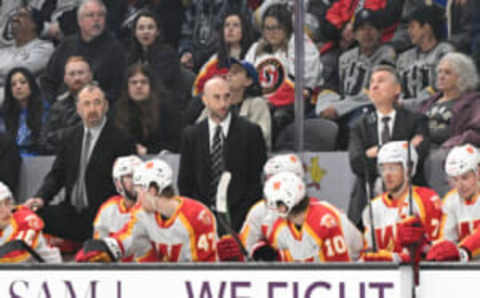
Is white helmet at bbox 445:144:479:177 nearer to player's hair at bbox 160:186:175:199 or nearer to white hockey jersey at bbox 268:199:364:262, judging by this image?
white hockey jersey at bbox 268:199:364:262

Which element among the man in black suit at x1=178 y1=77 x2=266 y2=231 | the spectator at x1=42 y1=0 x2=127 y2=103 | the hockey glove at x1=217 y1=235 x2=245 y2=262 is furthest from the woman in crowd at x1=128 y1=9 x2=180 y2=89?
the hockey glove at x1=217 y1=235 x2=245 y2=262

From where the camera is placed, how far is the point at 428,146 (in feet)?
23.4

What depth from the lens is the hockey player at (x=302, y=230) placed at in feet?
21.6

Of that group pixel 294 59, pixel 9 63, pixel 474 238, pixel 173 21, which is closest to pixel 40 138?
pixel 9 63

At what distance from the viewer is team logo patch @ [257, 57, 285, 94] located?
25.5 ft

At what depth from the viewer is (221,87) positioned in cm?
766

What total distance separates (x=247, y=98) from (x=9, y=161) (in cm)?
184

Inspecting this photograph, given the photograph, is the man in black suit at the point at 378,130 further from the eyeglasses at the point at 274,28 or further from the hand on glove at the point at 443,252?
the hand on glove at the point at 443,252

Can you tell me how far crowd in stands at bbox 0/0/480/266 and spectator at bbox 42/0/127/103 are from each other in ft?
0.03

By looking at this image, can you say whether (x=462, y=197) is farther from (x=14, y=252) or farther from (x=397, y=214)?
→ (x=14, y=252)

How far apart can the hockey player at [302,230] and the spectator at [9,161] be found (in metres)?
2.26

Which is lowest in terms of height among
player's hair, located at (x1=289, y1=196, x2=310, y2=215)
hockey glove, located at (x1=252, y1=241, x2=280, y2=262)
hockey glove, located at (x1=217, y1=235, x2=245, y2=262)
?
hockey glove, located at (x1=252, y1=241, x2=280, y2=262)

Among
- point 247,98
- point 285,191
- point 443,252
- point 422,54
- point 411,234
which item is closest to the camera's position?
point 411,234

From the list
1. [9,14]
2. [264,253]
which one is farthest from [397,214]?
[9,14]
